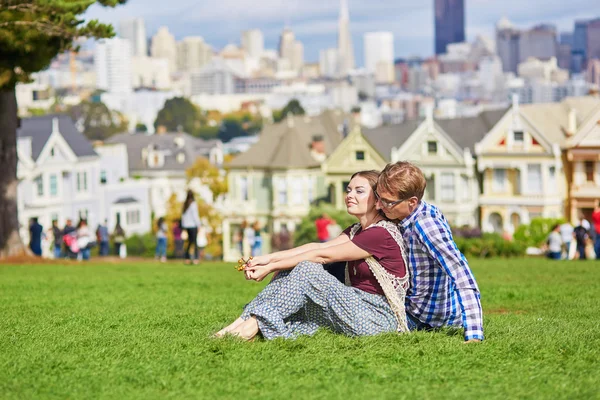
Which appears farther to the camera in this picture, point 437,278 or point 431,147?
point 431,147

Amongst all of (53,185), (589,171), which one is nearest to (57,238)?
(589,171)

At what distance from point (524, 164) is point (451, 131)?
5.00m

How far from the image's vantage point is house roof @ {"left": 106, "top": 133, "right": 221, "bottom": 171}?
97.9 m

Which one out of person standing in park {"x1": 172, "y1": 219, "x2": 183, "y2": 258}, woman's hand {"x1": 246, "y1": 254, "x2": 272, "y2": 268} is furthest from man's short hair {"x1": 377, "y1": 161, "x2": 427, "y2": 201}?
person standing in park {"x1": 172, "y1": 219, "x2": 183, "y2": 258}

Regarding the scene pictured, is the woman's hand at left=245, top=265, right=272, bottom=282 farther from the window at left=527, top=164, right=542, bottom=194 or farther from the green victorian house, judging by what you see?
the green victorian house

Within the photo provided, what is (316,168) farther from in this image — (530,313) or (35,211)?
(530,313)

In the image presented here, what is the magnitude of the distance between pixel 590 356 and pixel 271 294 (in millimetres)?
2328

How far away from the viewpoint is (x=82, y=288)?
1595cm

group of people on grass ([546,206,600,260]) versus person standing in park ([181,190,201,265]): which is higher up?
person standing in park ([181,190,201,265])

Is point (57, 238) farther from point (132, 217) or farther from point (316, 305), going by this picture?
point (132, 217)

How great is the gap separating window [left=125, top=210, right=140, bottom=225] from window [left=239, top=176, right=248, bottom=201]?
59.5 ft

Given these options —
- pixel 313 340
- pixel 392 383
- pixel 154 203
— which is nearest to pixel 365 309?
pixel 313 340

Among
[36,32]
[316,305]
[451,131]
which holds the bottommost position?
[316,305]

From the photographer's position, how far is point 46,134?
65.8 metres
